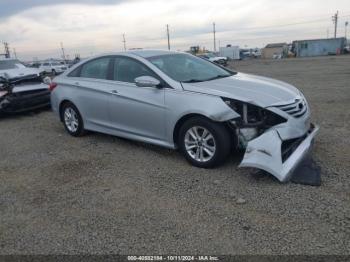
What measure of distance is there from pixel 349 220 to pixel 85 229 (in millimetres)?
2536

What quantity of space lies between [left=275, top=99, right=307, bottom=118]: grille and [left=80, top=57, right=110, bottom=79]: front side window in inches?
122

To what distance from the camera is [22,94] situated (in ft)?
31.4

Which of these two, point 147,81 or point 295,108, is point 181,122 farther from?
point 295,108

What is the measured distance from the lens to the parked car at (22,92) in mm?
9383

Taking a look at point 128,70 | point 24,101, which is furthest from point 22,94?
point 128,70

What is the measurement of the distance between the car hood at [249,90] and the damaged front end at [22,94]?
20.0 ft

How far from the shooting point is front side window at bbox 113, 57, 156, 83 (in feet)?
18.3

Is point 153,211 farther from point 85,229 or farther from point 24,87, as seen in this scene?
point 24,87

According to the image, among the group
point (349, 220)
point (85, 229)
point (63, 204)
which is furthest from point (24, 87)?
point (349, 220)

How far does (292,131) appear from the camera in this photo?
15.0 ft

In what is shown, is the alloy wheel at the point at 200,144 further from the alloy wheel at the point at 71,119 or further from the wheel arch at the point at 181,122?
the alloy wheel at the point at 71,119

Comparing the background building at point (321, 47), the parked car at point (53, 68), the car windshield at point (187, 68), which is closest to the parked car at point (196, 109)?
the car windshield at point (187, 68)

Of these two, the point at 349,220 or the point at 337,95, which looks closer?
the point at 349,220

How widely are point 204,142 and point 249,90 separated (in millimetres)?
907
